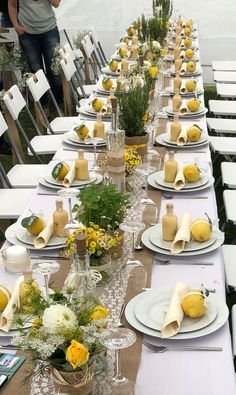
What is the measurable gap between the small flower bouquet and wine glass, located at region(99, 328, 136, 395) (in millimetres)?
27

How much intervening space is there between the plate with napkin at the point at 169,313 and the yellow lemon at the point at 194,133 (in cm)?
179

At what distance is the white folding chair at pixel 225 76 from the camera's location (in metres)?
7.13

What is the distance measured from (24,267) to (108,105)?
2337 mm

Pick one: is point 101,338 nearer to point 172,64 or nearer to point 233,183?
point 233,183

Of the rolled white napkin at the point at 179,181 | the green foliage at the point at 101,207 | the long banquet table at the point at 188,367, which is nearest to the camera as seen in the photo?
the long banquet table at the point at 188,367

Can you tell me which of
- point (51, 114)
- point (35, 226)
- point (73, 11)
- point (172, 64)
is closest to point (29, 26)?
point (51, 114)

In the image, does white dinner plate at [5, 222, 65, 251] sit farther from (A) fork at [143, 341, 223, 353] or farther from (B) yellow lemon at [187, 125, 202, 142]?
(B) yellow lemon at [187, 125, 202, 142]

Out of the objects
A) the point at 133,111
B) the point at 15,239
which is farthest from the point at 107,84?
the point at 15,239

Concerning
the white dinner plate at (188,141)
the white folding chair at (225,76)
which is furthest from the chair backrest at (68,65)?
the white dinner plate at (188,141)

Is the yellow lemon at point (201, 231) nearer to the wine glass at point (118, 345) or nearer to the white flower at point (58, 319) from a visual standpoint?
the wine glass at point (118, 345)

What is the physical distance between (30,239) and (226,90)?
14.2 feet

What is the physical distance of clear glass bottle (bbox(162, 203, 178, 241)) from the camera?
8.64 ft

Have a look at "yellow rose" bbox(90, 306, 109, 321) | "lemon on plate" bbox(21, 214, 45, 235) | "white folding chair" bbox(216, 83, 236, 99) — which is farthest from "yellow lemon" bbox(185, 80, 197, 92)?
"yellow rose" bbox(90, 306, 109, 321)

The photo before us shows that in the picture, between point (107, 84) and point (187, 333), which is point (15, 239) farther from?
point (107, 84)
